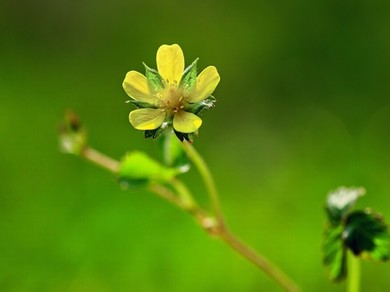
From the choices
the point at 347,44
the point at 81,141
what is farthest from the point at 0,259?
the point at 347,44

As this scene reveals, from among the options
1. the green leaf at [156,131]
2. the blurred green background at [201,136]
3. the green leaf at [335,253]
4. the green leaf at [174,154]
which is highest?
the blurred green background at [201,136]

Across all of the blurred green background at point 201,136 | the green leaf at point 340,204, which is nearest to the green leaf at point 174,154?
the green leaf at point 340,204

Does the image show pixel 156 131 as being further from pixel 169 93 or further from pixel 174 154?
pixel 174 154

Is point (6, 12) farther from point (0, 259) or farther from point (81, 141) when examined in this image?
point (81, 141)

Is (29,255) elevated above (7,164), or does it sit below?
below

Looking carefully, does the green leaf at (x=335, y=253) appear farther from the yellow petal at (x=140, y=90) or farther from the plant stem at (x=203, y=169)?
the yellow petal at (x=140, y=90)

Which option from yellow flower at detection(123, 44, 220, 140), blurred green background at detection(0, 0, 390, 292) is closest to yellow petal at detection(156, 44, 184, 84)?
yellow flower at detection(123, 44, 220, 140)

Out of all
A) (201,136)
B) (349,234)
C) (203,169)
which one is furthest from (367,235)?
(201,136)
